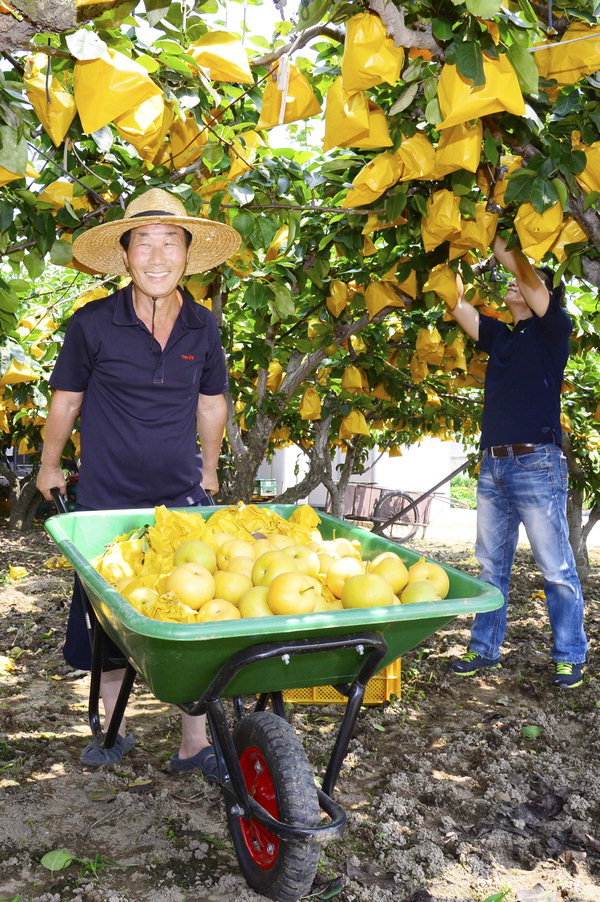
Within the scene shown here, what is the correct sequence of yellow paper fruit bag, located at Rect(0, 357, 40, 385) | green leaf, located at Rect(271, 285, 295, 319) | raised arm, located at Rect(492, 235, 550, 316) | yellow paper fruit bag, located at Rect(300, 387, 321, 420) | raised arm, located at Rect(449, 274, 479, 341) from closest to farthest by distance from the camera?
raised arm, located at Rect(492, 235, 550, 316) < green leaf, located at Rect(271, 285, 295, 319) < raised arm, located at Rect(449, 274, 479, 341) < yellow paper fruit bag, located at Rect(0, 357, 40, 385) < yellow paper fruit bag, located at Rect(300, 387, 321, 420)

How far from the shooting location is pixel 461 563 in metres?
9.23

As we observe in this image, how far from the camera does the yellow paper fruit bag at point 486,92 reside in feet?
5.61

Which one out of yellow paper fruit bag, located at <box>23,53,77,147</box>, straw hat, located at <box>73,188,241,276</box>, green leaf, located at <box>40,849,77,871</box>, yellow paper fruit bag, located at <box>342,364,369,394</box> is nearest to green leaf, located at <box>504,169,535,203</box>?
straw hat, located at <box>73,188,241,276</box>

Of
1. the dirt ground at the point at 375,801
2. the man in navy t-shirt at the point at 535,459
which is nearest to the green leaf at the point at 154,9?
the man in navy t-shirt at the point at 535,459

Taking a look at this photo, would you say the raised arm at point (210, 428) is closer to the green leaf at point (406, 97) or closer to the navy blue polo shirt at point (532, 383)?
the green leaf at point (406, 97)

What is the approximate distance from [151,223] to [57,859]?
75.0 inches

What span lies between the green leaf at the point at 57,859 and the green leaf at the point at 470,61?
7.34ft

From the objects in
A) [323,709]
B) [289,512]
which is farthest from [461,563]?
[289,512]

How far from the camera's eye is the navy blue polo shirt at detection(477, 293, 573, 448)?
3.34m

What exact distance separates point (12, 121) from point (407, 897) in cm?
224

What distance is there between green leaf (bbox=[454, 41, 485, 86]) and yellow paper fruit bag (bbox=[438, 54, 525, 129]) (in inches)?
1.4

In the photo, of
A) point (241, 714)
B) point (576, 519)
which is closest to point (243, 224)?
point (241, 714)

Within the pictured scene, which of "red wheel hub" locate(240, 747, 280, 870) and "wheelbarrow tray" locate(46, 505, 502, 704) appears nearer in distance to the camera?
"wheelbarrow tray" locate(46, 505, 502, 704)

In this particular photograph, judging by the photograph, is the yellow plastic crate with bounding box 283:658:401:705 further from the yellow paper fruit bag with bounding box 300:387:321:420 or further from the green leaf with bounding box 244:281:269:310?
the yellow paper fruit bag with bounding box 300:387:321:420
